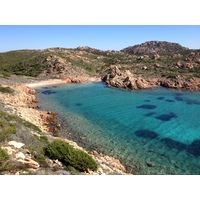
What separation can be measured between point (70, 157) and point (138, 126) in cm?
1459

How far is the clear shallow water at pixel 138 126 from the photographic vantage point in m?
16.8

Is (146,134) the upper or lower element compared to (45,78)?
lower

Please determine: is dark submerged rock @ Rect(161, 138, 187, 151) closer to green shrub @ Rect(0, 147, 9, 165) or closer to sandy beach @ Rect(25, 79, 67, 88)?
green shrub @ Rect(0, 147, 9, 165)

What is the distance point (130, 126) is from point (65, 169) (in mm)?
14680

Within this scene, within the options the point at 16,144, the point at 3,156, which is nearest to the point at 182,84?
the point at 16,144

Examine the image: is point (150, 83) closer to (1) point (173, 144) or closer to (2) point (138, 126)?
(2) point (138, 126)

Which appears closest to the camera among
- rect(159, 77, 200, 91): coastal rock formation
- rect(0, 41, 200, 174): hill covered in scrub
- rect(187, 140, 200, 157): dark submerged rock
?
rect(0, 41, 200, 174): hill covered in scrub

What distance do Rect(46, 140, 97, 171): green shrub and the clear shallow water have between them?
5.13m

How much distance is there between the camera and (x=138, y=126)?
2459 cm

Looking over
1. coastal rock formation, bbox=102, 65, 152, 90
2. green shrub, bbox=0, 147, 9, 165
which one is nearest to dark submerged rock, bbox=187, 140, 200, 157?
green shrub, bbox=0, 147, 9, 165

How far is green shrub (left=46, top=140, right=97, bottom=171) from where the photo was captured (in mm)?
11484

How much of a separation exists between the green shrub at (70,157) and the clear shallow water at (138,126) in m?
5.13

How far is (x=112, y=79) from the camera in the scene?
55.5m

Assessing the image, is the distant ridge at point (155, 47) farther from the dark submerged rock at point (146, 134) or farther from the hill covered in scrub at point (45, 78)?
the dark submerged rock at point (146, 134)
